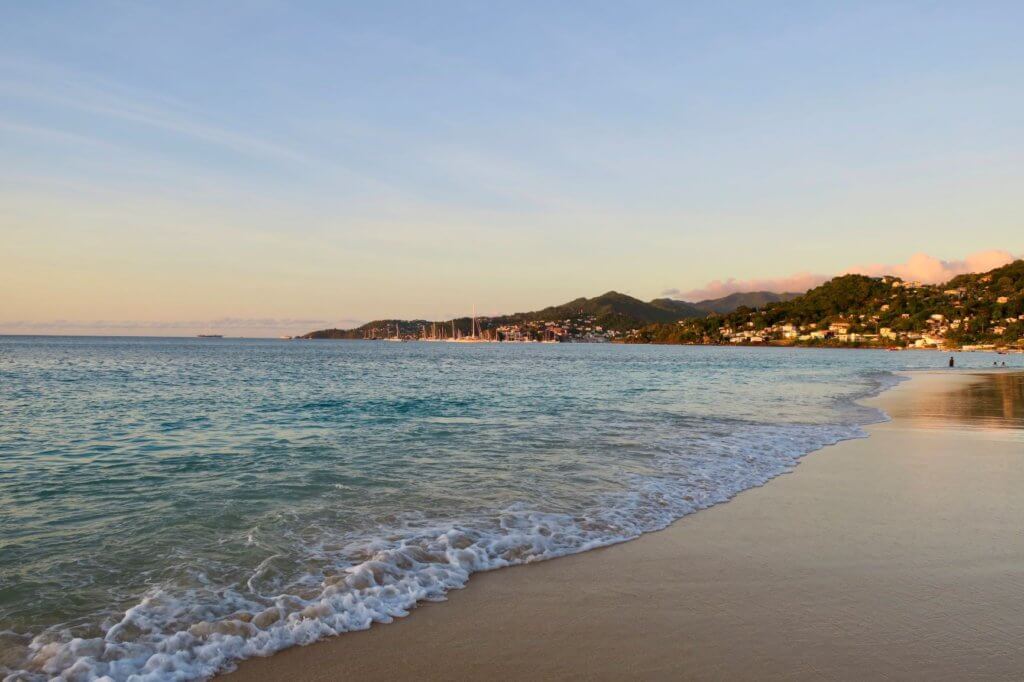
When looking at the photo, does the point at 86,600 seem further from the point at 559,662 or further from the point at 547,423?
the point at 547,423

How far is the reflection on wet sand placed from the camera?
Result: 1917 cm

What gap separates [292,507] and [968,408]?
82.4 feet

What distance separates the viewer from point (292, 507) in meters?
8.98

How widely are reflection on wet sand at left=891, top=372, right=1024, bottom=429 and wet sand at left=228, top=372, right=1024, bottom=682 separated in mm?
11980

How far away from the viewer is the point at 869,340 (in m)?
172

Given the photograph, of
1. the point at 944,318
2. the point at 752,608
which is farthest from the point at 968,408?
the point at 944,318

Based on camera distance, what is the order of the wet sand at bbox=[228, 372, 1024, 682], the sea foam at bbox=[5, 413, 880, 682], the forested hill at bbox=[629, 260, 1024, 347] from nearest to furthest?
the wet sand at bbox=[228, 372, 1024, 682], the sea foam at bbox=[5, 413, 880, 682], the forested hill at bbox=[629, 260, 1024, 347]

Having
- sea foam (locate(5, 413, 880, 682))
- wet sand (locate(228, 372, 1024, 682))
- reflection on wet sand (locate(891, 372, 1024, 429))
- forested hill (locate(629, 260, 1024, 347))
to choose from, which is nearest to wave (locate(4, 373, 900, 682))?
sea foam (locate(5, 413, 880, 682))

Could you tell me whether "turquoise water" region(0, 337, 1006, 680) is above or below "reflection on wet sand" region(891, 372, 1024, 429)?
above

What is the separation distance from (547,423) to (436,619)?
550 inches

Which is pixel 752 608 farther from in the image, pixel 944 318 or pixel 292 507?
pixel 944 318

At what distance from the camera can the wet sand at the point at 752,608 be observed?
442 centimetres

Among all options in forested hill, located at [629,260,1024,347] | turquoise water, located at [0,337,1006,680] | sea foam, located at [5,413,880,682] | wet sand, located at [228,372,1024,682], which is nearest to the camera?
wet sand, located at [228,372,1024,682]

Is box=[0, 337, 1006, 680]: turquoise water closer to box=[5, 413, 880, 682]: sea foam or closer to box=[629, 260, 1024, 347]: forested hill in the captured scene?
box=[5, 413, 880, 682]: sea foam
